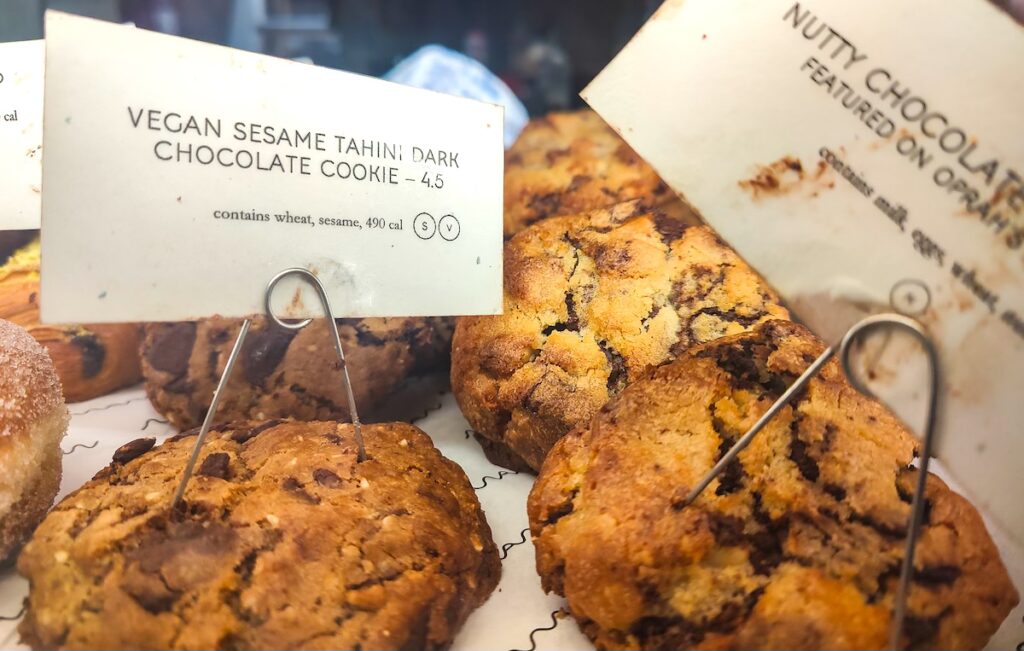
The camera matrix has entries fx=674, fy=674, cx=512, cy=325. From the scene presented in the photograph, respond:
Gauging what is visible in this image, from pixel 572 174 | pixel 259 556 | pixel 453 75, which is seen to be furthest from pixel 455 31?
pixel 259 556

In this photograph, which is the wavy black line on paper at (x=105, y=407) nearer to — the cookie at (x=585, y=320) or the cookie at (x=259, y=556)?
the cookie at (x=259, y=556)

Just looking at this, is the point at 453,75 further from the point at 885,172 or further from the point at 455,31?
the point at 885,172

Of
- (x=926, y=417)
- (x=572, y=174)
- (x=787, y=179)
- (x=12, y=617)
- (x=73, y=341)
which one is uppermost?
(x=787, y=179)

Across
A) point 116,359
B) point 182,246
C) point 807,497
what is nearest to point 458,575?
point 807,497

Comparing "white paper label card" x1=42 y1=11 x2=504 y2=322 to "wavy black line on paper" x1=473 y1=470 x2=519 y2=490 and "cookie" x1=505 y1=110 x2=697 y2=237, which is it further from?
"cookie" x1=505 y1=110 x2=697 y2=237

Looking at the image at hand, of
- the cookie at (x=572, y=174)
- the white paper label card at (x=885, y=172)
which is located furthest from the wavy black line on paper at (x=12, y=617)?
the cookie at (x=572, y=174)

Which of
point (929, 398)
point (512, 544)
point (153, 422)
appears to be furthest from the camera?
point (153, 422)
